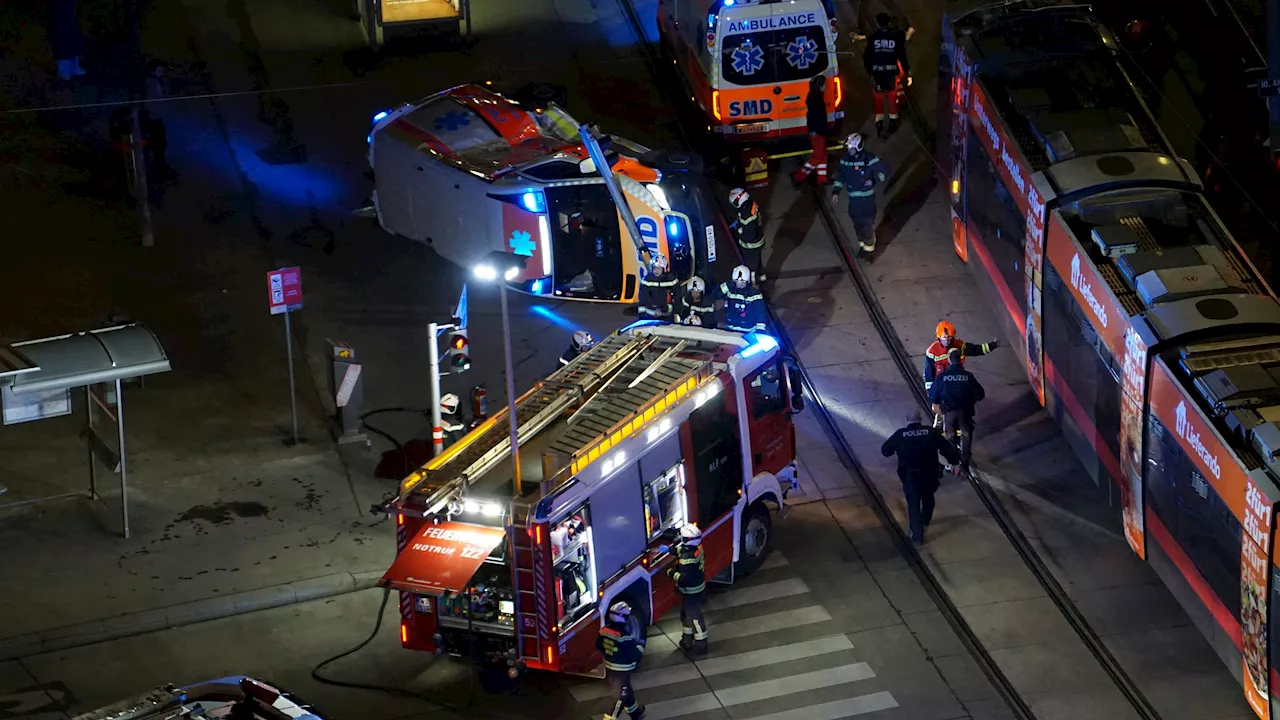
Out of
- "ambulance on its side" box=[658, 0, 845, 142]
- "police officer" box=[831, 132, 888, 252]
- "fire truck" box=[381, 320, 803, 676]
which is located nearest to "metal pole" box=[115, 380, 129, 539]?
"fire truck" box=[381, 320, 803, 676]

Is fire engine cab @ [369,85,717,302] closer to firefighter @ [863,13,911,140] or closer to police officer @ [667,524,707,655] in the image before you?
firefighter @ [863,13,911,140]

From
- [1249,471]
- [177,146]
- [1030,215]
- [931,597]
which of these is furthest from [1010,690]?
[177,146]

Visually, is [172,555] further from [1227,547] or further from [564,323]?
[1227,547]

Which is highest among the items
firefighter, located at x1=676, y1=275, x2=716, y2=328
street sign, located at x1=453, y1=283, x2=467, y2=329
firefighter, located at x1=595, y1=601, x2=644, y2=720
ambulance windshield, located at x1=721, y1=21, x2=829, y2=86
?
ambulance windshield, located at x1=721, y1=21, x2=829, y2=86

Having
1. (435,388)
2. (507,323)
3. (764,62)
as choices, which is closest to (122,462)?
(435,388)

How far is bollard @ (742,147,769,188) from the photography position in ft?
98.4

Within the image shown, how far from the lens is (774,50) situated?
29.8 m

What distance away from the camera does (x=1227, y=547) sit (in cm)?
1900

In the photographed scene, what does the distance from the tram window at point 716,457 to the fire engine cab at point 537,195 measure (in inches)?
217

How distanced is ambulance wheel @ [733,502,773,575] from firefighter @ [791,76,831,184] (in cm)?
860

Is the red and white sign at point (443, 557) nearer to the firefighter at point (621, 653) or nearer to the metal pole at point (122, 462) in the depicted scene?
the firefighter at point (621, 653)

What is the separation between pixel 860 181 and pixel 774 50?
320 centimetres

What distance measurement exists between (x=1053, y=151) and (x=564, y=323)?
22.7 feet

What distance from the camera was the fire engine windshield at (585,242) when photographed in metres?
26.9
